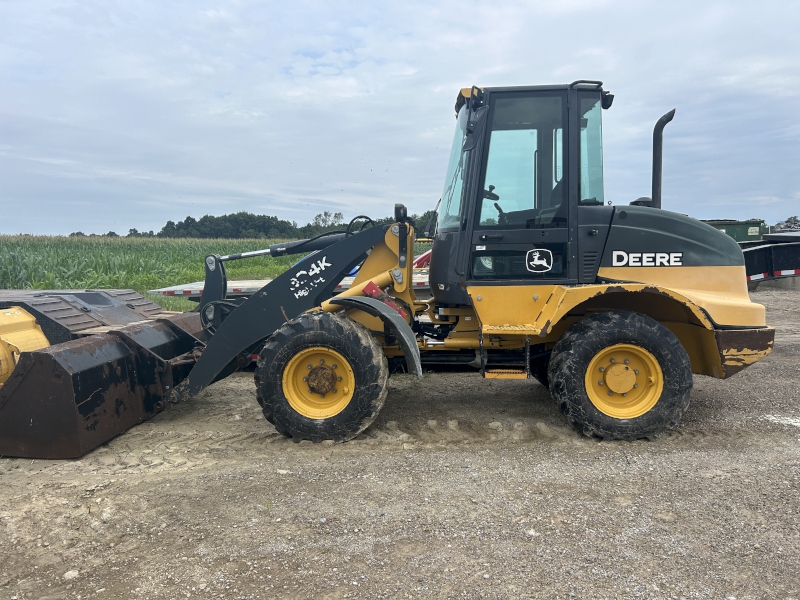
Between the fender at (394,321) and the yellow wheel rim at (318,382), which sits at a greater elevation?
the fender at (394,321)

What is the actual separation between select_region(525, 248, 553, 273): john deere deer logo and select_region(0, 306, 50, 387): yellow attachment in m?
3.87

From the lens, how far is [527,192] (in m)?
4.49

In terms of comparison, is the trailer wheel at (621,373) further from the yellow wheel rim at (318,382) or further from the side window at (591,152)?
the yellow wheel rim at (318,382)

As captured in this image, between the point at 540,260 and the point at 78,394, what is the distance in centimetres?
348

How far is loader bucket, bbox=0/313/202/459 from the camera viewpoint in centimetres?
400

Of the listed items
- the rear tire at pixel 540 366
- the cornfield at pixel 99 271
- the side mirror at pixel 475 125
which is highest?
the side mirror at pixel 475 125

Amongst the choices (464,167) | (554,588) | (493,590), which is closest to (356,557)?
(493,590)

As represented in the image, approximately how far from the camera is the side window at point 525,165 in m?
4.45

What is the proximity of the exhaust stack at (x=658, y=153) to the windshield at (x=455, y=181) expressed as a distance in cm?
145

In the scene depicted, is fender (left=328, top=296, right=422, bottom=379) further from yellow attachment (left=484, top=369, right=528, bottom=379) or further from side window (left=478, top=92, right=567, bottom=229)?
side window (left=478, top=92, right=567, bottom=229)

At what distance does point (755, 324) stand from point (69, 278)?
13214 millimetres

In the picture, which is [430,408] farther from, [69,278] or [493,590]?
[69,278]

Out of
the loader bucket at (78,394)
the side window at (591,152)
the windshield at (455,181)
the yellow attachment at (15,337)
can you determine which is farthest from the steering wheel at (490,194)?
the yellow attachment at (15,337)

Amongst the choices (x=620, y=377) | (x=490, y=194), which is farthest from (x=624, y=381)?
(x=490, y=194)
